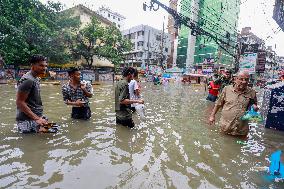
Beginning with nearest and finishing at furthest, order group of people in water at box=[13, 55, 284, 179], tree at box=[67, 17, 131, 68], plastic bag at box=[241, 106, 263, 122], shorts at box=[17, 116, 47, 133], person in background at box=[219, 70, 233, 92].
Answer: group of people in water at box=[13, 55, 284, 179]
shorts at box=[17, 116, 47, 133]
plastic bag at box=[241, 106, 263, 122]
person in background at box=[219, 70, 233, 92]
tree at box=[67, 17, 131, 68]

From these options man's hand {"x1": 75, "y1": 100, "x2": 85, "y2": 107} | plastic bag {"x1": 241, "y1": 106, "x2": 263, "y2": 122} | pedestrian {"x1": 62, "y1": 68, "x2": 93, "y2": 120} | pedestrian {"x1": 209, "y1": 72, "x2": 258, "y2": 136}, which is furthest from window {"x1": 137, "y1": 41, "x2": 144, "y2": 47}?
plastic bag {"x1": 241, "y1": 106, "x2": 263, "y2": 122}

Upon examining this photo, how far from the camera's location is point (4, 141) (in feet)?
18.1

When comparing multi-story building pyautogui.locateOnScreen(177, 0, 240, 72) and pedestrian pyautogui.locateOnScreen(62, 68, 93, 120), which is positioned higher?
multi-story building pyautogui.locateOnScreen(177, 0, 240, 72)

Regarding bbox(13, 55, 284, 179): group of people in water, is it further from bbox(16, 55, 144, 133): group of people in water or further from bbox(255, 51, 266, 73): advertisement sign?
bbox(255, 51, 266, 73): advertisement sign

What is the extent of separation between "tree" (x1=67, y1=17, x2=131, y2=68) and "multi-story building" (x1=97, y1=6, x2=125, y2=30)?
5641cm

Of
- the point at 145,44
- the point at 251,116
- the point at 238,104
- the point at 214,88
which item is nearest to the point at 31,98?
the point at 238,104

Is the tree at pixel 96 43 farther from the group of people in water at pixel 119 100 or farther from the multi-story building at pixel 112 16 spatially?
the multi-story building at pixel 112 16

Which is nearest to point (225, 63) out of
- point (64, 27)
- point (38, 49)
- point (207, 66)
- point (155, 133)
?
point (207, 66)

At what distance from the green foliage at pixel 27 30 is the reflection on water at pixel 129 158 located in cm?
2450

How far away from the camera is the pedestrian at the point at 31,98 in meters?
4.90

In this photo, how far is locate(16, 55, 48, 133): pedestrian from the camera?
4.90 meters

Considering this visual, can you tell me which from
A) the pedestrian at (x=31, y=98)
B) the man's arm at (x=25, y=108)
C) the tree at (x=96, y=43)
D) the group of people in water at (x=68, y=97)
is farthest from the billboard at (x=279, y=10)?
the tree at (x=96, y=43)

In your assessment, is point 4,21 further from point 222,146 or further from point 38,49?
point 222,146

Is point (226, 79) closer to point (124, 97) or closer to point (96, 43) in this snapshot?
point (124, 97)
